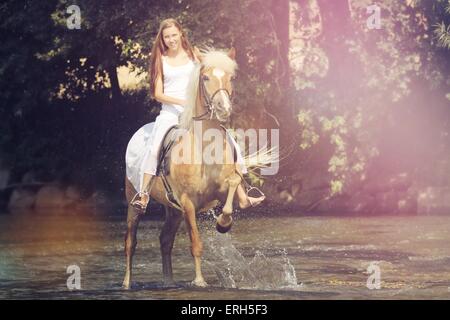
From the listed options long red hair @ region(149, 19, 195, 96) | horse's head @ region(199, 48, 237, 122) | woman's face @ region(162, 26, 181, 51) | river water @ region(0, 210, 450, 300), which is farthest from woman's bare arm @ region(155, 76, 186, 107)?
river water @ region(0, 210, 450, 300)

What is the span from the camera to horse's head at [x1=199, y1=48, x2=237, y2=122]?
56.1ft

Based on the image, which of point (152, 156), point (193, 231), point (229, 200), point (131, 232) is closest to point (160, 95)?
point (152, 156)

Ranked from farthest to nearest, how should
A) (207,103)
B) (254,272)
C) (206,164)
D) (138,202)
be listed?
(254,272) → (138,202) → (206,164) → (207,103)

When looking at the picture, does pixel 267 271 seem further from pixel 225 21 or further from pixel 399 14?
pixel 399 14

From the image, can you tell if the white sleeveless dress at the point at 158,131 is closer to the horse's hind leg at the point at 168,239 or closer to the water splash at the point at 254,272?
the horse's hind leg at the point at 168,239

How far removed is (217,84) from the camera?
56.5 feet

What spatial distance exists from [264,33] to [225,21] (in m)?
1.34

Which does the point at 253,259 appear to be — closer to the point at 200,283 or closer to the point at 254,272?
the point at 254,272

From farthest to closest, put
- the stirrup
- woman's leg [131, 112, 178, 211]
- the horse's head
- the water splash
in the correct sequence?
the water splash < the stirrup < woman's leg [131, 112, 178, 211] < the horse's head

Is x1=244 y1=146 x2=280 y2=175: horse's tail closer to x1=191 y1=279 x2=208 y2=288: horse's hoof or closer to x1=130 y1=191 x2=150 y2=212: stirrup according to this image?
x1=130 y1=191 x2=150 y2=212: stirrup

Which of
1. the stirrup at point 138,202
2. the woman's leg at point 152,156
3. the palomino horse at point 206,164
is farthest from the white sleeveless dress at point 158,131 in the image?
the palomino horse at point 206,164

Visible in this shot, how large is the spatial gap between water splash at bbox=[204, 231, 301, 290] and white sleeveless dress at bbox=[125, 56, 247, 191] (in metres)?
1.61

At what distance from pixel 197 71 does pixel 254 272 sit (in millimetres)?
3528

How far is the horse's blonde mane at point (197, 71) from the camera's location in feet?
57.1
